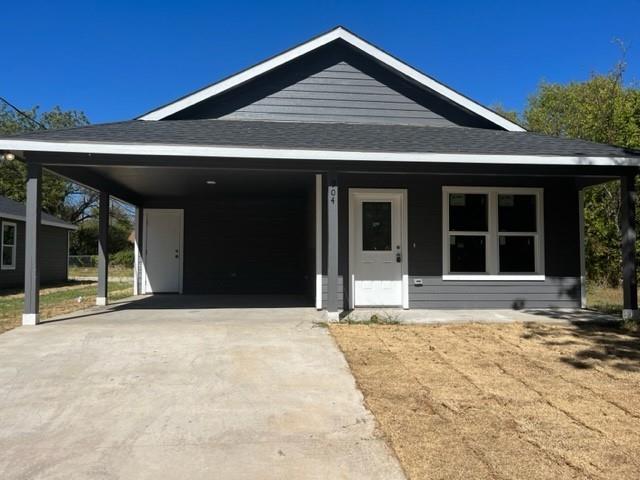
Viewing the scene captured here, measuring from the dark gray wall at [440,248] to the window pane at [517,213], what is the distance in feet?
0.79

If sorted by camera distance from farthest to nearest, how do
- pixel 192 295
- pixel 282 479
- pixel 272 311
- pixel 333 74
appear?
pixel 192 295 < pixel 333 74 < pixel 272 311 < pixel 282 479

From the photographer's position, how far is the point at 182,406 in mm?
4039

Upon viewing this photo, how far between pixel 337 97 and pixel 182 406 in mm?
7602

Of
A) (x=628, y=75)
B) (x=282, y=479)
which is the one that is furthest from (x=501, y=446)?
(x=628, y=75)

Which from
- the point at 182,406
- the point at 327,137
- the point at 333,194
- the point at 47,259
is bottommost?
the point at 182,406

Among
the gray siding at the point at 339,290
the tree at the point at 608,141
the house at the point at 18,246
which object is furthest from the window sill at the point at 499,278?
the house at the point at 18,246

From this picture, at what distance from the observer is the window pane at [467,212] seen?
9.04 metres

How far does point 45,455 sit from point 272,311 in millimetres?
5630

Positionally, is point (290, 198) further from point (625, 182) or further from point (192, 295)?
point (625, 182)

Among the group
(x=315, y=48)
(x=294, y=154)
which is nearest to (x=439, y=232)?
(x=294, y=154)

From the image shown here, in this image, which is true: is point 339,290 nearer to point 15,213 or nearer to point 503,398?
point 503,398

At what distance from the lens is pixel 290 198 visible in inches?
499

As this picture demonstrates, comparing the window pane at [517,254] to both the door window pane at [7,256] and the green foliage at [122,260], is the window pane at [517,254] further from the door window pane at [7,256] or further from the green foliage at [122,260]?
the green foliage at [122,260]

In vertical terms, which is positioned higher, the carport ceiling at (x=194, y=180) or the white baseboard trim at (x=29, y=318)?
the carport ceiling at (x=194, y=180)
